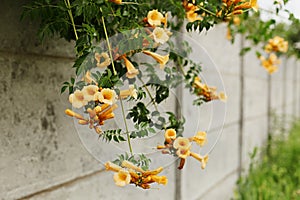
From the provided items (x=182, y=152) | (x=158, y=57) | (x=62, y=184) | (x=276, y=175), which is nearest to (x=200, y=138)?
(x=182, y=152)

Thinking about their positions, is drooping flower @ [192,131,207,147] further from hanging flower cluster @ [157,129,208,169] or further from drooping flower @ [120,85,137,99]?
drooping flower @ [120,85,137,99]

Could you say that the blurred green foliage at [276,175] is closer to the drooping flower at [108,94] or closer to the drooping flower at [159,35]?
the drooping flower at [159,35]

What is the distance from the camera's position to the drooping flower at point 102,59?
94 centimetres

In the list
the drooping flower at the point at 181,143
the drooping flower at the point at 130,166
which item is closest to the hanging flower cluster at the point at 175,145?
the drooping flower at the point at 181,143

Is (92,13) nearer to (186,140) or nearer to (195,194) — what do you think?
(186,140)

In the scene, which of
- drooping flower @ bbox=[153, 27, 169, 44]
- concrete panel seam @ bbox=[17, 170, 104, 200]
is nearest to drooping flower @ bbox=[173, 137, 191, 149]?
drooping flower @ bbox=[153, 27, 169, 44]

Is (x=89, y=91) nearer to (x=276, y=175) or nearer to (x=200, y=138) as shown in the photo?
(x=200, y=138)

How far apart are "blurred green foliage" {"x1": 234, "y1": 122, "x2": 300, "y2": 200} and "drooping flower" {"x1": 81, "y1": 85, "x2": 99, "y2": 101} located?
189cm

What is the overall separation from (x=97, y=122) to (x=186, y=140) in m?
0.22

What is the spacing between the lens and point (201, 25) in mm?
1139

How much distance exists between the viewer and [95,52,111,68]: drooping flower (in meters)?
0.94

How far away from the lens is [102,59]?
0.95 metres

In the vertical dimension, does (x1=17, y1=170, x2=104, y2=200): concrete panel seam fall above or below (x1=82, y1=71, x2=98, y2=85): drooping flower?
below

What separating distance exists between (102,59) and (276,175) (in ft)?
7.83
